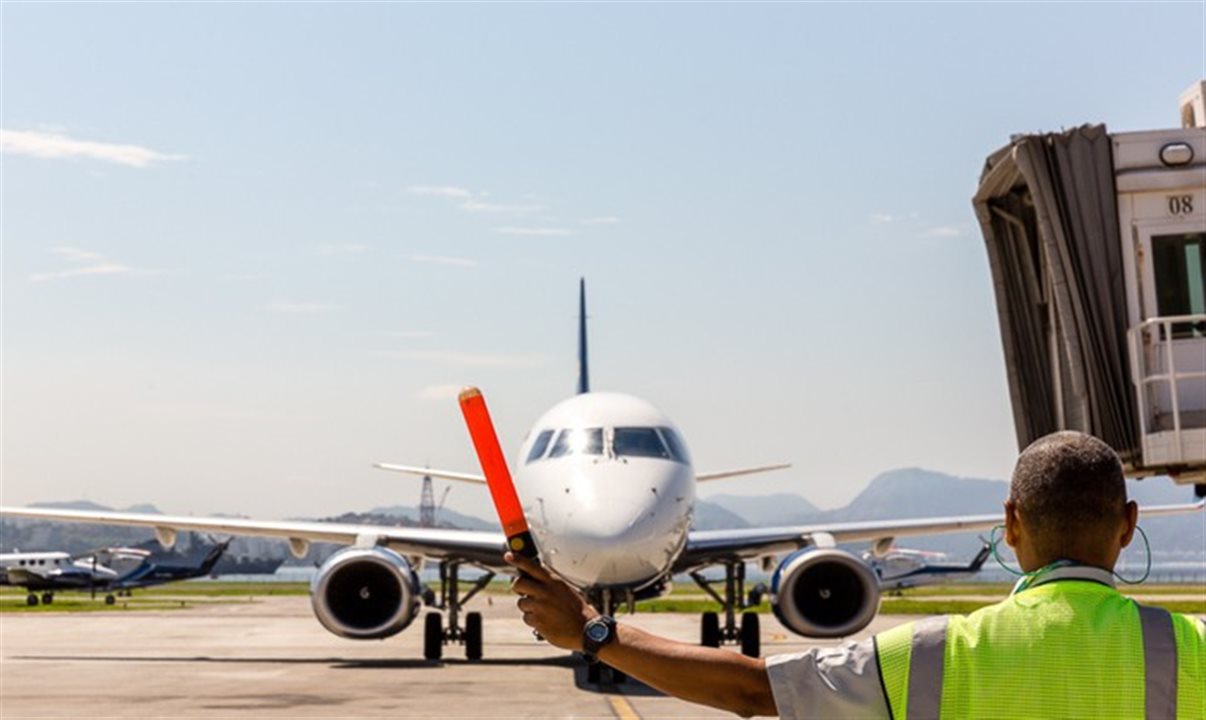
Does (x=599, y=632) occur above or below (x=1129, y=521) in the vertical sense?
below

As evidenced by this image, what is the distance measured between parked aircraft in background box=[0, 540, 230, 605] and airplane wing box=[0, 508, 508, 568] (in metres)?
29.4

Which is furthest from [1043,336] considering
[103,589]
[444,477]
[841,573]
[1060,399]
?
[103,589]

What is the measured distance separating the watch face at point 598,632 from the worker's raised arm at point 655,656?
0.02m

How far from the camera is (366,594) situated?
790 inches

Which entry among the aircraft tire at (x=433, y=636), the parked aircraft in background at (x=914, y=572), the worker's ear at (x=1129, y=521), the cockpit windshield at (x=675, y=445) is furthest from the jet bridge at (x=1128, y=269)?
the parked aircraft in background at (x=914, y=572)

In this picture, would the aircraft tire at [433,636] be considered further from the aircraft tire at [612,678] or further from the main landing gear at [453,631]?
the aircraft tire at [612,678]

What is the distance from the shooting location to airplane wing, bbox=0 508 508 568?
21516mm

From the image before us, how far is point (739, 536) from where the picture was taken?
20828 millimetres

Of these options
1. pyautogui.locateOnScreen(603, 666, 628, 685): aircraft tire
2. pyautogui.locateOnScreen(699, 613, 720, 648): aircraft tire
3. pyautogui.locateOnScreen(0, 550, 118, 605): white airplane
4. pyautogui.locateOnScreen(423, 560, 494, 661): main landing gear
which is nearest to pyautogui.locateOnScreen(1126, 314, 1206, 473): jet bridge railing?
pyautogui.locateOnScreen(603, 666, 628, 685): aircraft tire

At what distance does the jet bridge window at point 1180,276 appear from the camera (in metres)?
8.99

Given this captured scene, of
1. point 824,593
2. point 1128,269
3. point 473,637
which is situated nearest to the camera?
point 1128,269

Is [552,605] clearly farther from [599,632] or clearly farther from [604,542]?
[604,542]

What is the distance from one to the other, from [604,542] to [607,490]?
0.95 metres

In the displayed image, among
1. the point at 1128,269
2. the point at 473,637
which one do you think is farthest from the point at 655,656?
the point at 473,637
